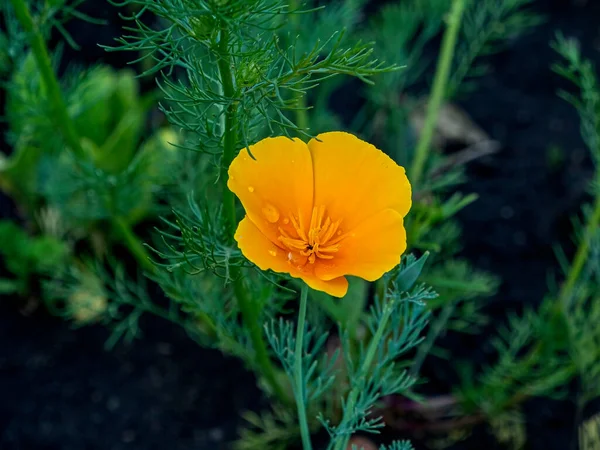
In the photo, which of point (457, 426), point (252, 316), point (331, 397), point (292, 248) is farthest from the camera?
point (457, 426)

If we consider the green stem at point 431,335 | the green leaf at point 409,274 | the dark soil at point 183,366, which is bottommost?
the dark soil at point 183,366

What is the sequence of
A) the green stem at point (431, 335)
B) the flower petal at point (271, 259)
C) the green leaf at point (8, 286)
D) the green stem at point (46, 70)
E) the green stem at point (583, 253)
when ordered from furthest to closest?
the green leaf at point (8, 286) < the green stem at point (431, 335) < the green stem at point (583, 253) < the green stem at point (46, 70) < the flower petal at point (271, 259)

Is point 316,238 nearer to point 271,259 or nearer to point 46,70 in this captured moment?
point 271,259

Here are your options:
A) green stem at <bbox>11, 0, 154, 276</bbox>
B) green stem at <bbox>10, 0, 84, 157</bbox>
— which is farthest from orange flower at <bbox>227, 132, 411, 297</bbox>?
green stem at <bbox>10, 0, 84, 157</bbox>

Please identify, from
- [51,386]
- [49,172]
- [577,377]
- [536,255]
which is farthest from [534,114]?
[51,386]

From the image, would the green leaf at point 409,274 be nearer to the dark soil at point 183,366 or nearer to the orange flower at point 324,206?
the orange flower at point 324,206

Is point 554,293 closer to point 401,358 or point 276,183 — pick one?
point 401,358

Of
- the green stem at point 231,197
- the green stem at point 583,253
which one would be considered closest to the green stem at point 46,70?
the green stem at point 231,197

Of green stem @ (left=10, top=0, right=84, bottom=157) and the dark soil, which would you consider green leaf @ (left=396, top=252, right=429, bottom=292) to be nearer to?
green stem @ (left=10, top=0, right=84, bottom=157)

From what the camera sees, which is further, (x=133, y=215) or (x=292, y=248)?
(x=133, y=215)
